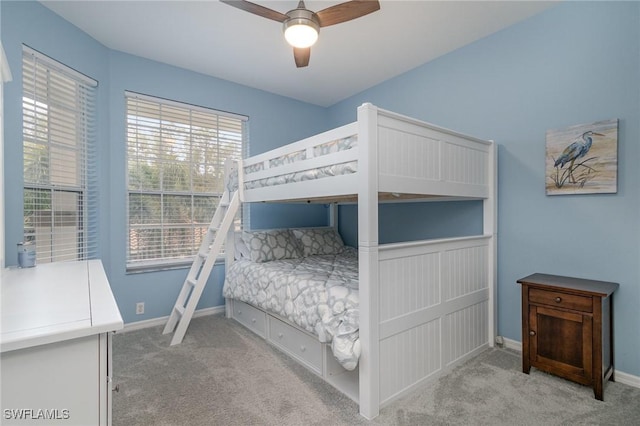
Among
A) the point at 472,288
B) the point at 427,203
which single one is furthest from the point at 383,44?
the point at 472,288

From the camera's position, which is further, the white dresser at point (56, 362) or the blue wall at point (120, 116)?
the blue wall at point (120, 116)

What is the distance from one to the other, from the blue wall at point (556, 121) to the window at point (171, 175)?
97.3 inches

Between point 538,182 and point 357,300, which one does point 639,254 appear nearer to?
point 538,182

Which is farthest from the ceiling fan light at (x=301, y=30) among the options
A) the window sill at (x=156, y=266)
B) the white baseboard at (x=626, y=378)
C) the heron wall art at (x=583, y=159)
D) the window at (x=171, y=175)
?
the white baseboard at (x=626, y=378)

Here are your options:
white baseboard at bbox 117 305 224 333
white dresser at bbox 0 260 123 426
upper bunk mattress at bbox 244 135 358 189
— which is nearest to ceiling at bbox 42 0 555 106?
upper bunk mattress at bbox 244 135 358 189

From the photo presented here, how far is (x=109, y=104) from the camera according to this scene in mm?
2889

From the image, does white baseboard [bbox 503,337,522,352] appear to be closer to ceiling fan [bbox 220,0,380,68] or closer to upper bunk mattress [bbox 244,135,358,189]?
upper bunk mattress [bbox 244,135,358,189]

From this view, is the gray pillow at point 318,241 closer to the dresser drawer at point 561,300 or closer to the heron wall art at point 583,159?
the dresser drawer at point 561,300

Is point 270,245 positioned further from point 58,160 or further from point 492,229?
point 492,229

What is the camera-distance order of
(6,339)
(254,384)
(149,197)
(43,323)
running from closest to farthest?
1. (6,339)
2. (43,323)
3. (254,384)
4. (149,197)

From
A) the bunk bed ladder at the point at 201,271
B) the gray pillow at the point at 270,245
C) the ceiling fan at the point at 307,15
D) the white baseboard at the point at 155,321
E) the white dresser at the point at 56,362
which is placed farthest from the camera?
the gray pillow at the point at 270,245

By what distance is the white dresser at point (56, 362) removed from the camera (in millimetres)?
820

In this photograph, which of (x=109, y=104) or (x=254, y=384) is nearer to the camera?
(x=254, y=384)

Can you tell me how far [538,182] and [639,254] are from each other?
2.45 feet
